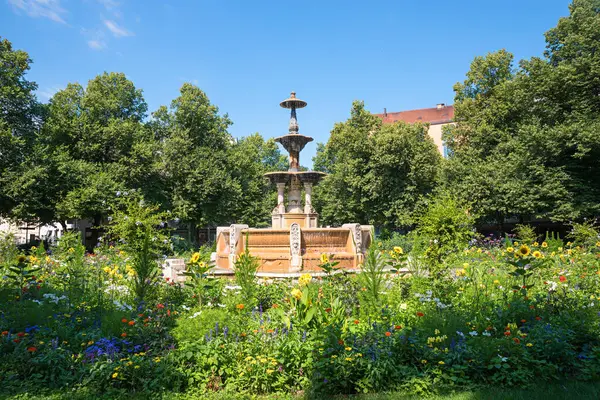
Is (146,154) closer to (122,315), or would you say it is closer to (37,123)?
(37,123)

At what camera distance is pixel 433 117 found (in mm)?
51094

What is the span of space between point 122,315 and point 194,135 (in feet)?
93.7

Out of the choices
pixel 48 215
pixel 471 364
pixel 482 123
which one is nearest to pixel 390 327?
pixel 471 364

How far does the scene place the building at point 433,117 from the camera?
49.0 m

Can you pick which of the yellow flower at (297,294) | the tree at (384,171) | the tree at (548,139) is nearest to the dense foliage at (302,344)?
the yellow flower at (297,294)

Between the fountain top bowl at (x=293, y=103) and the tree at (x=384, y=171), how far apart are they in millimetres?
12551

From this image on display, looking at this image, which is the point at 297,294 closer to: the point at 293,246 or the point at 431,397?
the point at 431,397

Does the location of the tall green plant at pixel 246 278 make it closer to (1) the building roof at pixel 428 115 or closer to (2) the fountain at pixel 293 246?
(2) the fountain at pixel 293 246

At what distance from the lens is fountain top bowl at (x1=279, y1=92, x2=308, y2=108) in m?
20.2

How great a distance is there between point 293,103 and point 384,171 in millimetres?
13648

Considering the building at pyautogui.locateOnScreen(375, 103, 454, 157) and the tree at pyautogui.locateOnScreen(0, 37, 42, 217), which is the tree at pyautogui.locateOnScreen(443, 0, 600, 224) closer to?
the building at pyautogui.locateOnScreen(375, 103, 454, 157)

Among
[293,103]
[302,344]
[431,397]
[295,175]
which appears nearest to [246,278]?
[302,344]

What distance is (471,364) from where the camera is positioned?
472cm

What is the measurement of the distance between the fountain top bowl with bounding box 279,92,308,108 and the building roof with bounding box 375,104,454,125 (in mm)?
32155
